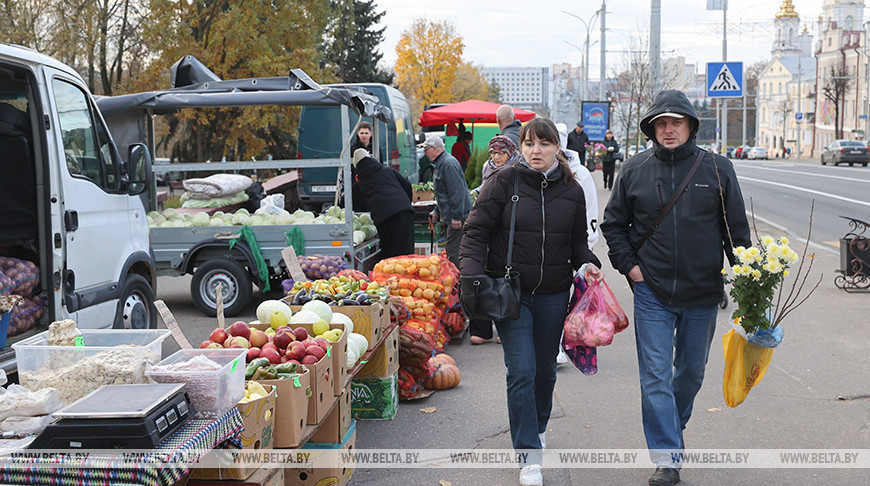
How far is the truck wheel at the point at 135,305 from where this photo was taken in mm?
6832

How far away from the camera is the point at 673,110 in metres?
4.56

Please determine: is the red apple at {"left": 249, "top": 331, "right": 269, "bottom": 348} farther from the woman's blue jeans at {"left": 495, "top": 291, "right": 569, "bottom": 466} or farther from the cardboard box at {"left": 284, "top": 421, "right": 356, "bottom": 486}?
the woman's blue jeans at {"left": 495, "top": 291, "right": 569, "bottom": 466}

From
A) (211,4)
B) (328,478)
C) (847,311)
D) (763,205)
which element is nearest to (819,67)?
(763,205)

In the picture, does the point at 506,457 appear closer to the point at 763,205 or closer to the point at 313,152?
the point at 313,152

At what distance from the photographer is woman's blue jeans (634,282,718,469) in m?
4.49

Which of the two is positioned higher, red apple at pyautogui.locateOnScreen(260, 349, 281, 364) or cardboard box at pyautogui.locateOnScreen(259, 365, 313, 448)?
red apple at pyautogui.locateOnScreen(260, 349, 281, 364)

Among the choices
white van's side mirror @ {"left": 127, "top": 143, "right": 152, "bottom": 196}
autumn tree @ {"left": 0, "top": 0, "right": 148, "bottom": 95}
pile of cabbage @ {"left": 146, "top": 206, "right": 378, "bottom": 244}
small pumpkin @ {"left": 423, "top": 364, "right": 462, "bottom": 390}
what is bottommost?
small pumpkin @ {"left": 423, "top": 364, "right": 462, "bottom": 390}

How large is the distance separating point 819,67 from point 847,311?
104831 mm

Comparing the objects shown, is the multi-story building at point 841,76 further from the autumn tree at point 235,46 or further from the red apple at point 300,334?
the red apple at point 300,334

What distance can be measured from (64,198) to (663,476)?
4439 millimetres

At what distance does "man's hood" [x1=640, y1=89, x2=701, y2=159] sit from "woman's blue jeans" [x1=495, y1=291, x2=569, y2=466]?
42.6 inches

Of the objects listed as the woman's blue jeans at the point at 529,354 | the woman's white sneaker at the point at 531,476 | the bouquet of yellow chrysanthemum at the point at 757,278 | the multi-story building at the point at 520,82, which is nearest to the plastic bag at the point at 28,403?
the woman's blue jeans at the point at 529,354

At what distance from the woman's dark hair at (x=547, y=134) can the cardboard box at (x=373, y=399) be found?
2088mm

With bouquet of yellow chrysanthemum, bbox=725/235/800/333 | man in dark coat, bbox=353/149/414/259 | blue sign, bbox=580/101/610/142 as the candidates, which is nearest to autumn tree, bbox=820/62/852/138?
blue sign, bbox=580/101/610/142
